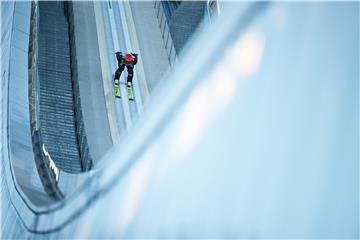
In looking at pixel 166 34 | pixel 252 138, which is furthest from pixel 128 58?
pixel 252 138

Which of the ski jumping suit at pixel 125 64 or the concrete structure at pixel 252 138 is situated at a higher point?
the ski jumping suit at pixel 125 64

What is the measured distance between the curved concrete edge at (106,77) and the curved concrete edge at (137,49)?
1.19 feet

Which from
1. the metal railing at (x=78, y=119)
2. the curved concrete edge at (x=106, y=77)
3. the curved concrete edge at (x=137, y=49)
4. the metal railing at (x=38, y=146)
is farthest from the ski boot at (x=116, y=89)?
the metal railing at (x=38, y=146)

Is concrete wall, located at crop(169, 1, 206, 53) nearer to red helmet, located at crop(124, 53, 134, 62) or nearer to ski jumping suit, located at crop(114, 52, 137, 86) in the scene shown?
ski jumping suit, located at crop(114, 52, 137, 86)

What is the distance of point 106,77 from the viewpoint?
11680 mm

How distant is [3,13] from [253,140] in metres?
9.59

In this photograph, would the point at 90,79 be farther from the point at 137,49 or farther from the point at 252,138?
the point at 252,138

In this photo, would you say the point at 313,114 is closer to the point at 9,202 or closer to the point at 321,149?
the point at 321,149

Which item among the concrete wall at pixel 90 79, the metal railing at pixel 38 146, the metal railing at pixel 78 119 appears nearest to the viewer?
the metal railing at pixel 38 146

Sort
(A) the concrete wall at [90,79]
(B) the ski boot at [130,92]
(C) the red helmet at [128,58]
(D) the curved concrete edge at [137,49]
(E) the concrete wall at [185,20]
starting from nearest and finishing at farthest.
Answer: (A) the concrete wall at [90,79], (C) the red helmet at [128,58], (B) the ski boot at [130,92], (D) the curved concrete edge at [137,49], (E) the concrete wall at [185,20]

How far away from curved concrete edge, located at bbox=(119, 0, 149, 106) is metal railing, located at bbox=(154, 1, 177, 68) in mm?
402

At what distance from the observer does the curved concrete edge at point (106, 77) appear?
10.5 meters

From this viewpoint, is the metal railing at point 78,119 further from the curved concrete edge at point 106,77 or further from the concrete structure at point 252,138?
the concrete structure at point 252,138

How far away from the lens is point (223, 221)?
2441 mm
